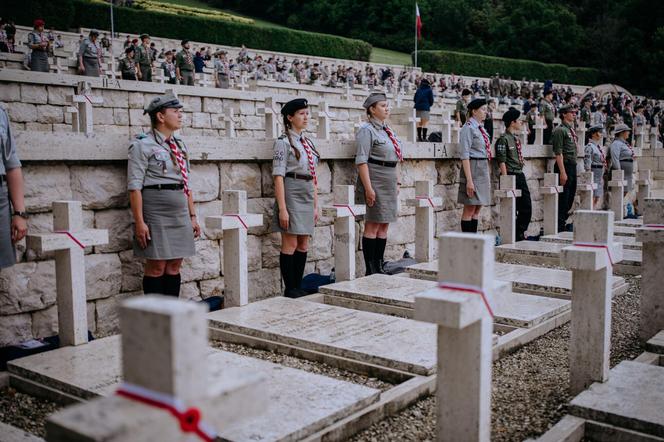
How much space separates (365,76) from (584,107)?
1338 centimetres

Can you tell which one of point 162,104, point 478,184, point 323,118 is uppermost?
point 323,118

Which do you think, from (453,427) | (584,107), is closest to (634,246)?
(453,427)

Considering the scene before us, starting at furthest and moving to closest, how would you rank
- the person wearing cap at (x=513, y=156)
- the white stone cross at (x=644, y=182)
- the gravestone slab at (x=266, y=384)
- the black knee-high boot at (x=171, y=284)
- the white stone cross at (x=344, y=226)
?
the white stone cross at (x=644, y=182)
the person wearing cap at (x=513, y=156)
the white stone cross at (x=344, y=226)
the black knee-high boot at (x=171, y=284)
the gravestone slab at (x=266, y=384)

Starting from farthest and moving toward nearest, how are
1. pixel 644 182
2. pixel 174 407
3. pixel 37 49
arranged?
pixel 37 49 → pixel 644 182 → pixel 174 407

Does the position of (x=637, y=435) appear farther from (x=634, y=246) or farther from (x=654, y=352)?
(x=634, y=246)

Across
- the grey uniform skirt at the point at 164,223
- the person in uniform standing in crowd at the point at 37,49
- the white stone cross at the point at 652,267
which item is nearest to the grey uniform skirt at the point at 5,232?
the grey uniform skirt at the point at 164,223

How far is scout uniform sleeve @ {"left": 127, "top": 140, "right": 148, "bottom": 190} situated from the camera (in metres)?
4.51

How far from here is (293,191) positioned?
5684 millimetres

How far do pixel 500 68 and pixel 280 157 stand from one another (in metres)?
44.2

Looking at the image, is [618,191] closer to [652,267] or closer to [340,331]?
[652,267]

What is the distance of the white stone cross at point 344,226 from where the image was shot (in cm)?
596

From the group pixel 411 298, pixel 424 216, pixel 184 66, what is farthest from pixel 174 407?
pixel 184 66

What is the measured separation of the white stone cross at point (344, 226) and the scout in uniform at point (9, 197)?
268 centimetres

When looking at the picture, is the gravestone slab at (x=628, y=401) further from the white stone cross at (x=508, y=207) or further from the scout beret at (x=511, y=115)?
the scout beret at (x=511, y=115)
